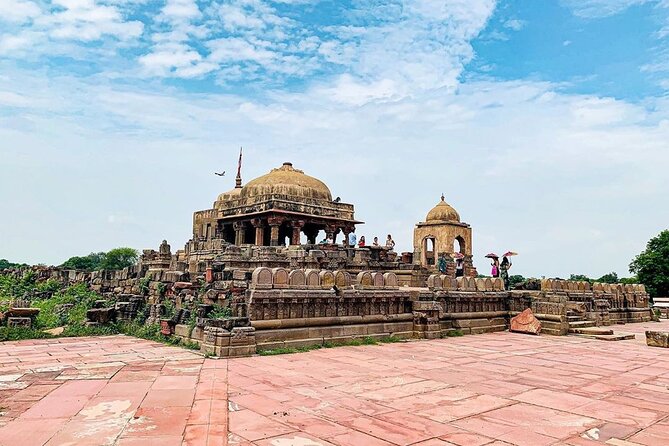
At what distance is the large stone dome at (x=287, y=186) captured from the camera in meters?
26.9

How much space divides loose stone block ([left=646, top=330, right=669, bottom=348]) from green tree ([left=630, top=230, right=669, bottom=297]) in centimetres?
2605

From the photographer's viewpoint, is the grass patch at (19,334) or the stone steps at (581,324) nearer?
the grass patch at (19,334)

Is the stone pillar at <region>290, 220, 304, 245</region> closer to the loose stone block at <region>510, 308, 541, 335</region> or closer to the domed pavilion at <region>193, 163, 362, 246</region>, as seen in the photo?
the domed pavilion at <region>193, 163, 362, 246</region>

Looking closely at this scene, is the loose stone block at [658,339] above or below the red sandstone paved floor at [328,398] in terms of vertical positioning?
above

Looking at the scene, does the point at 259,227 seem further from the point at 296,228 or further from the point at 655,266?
the point at 655,266

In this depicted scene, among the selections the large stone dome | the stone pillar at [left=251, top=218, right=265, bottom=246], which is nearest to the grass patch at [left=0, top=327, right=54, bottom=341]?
the stone pillar at [left=251, top=218, right=265, bottom=246]

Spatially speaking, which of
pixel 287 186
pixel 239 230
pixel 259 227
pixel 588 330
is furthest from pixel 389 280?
pixel 239 230

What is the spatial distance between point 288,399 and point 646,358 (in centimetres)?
713

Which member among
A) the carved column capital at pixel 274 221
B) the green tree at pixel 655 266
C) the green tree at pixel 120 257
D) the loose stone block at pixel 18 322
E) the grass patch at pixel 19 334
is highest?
the green tree at pixel 120 257

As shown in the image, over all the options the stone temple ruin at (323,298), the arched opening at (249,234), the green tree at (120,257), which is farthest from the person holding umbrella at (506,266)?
the green tree at (120,257)

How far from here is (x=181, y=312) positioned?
33.6 feet

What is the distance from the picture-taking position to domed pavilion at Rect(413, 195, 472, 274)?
103 ft

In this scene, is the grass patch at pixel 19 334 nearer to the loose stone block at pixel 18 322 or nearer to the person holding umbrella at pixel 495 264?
the loose stone block at pixel 18 322

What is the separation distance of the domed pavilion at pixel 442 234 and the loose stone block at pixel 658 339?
63.9 ft
